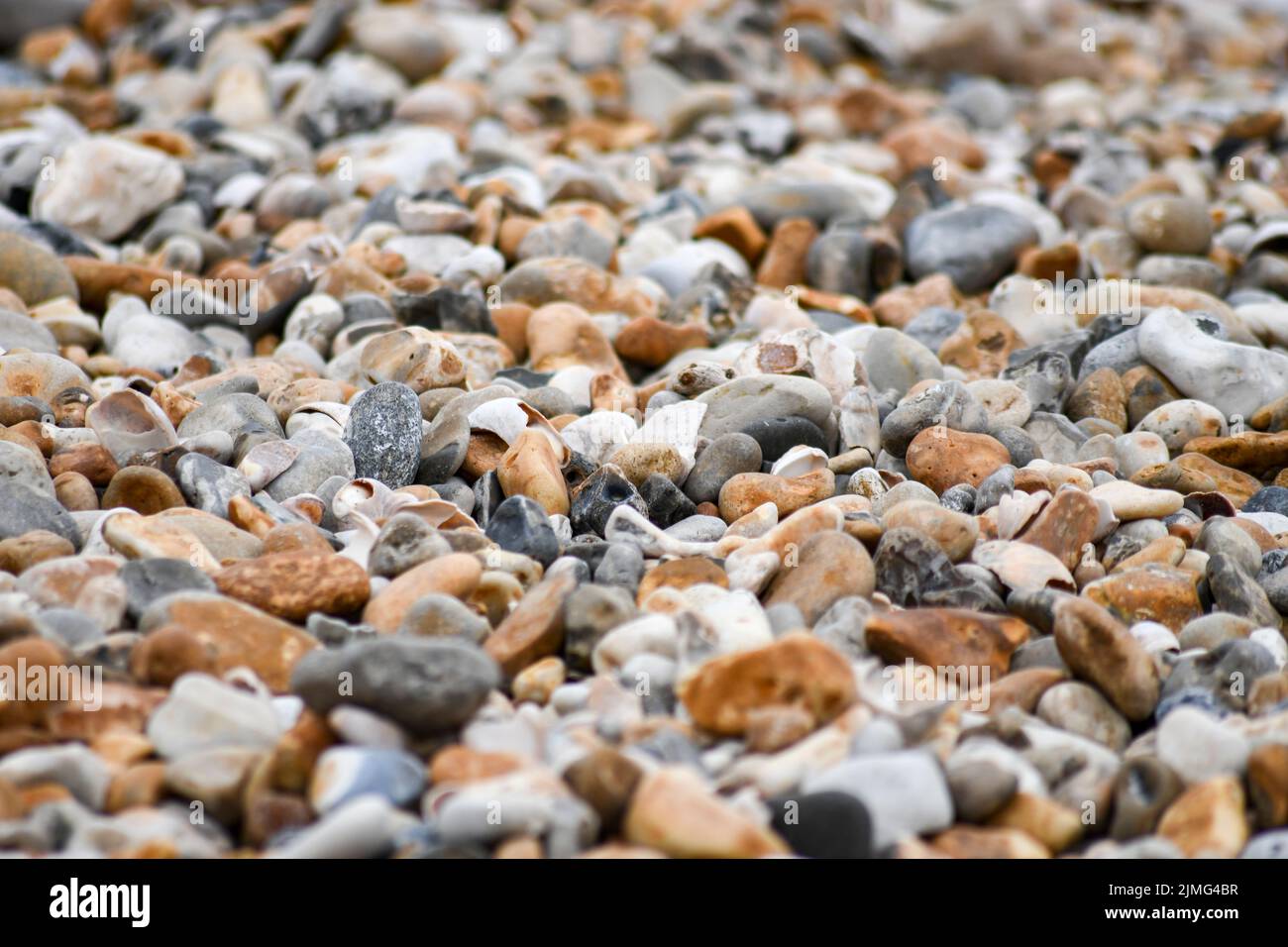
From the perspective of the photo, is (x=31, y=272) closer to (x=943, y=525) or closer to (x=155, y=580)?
(x=155, y=580)

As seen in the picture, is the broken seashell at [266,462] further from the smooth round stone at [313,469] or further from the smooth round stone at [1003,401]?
the smooth round stone at [1003,401]

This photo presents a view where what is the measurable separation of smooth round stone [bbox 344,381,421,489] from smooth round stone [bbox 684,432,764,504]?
2.50 feet

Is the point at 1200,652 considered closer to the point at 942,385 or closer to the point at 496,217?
the point at 942,385

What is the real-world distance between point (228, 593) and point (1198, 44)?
9.58 m

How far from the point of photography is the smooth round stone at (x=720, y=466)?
11.5ft

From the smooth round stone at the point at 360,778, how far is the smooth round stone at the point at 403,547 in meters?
0.74

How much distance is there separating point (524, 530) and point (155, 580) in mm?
844

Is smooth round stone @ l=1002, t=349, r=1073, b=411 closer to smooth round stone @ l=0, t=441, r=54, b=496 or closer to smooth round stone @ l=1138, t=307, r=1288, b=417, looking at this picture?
smooth round stone @ l=1138, t=307, r=1288, b=417

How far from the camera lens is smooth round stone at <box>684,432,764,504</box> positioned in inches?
138

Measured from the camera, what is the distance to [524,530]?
3080 mm

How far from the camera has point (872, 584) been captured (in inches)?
115

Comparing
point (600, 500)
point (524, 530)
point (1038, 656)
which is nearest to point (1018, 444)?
point (1038, 656)

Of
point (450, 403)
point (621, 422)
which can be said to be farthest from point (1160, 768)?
point (450, 403)

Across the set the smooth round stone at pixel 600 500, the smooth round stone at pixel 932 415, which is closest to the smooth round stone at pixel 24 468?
the smooth round stone at pixel 600 500
